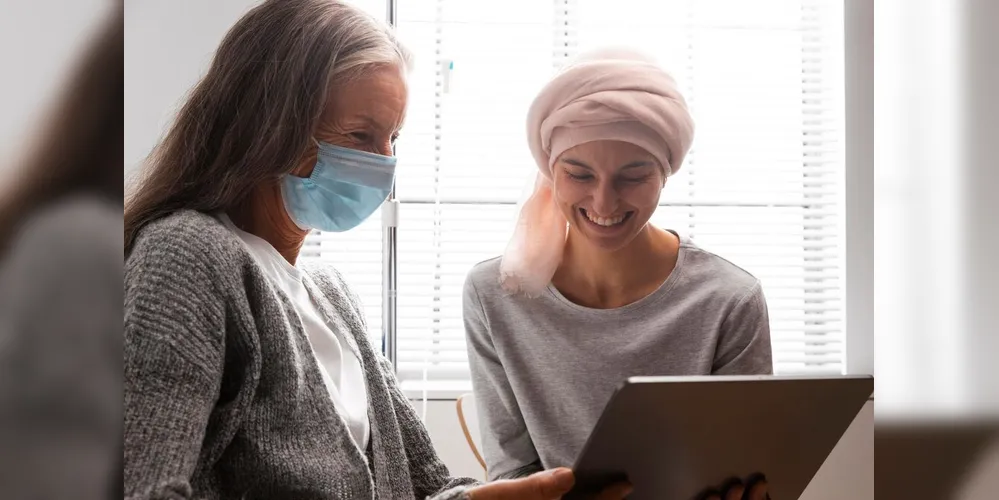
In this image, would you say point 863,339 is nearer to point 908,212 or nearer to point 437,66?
point 437,66

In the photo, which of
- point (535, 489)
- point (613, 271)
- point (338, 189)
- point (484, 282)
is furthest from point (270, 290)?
point (613, 271)

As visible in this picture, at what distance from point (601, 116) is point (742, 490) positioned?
1.48 feet

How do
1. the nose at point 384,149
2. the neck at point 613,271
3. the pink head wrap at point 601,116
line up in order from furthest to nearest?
the neck at point 613,271 → the pink head wrap at point 601,116 → the nose at point 384,149

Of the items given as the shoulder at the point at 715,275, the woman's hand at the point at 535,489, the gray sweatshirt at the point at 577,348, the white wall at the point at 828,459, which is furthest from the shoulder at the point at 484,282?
the white wall at the point at 828,459

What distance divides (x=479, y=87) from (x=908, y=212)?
1.50 metres

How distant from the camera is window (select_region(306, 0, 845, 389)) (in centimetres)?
152

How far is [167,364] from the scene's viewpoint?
1.78 ft

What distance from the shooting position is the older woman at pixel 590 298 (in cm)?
100

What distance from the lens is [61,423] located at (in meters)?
0.08

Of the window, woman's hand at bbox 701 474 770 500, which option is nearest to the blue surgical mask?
woman's hand at bbox 701 474 770 500

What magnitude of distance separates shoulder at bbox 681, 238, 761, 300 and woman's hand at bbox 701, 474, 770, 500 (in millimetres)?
304

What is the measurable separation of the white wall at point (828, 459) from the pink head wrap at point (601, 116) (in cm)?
49

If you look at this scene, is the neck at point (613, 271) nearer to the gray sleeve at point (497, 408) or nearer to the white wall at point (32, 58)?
the gray sleeve at point (497, 408)

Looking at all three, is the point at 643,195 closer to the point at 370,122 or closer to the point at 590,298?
the point at 590,298
